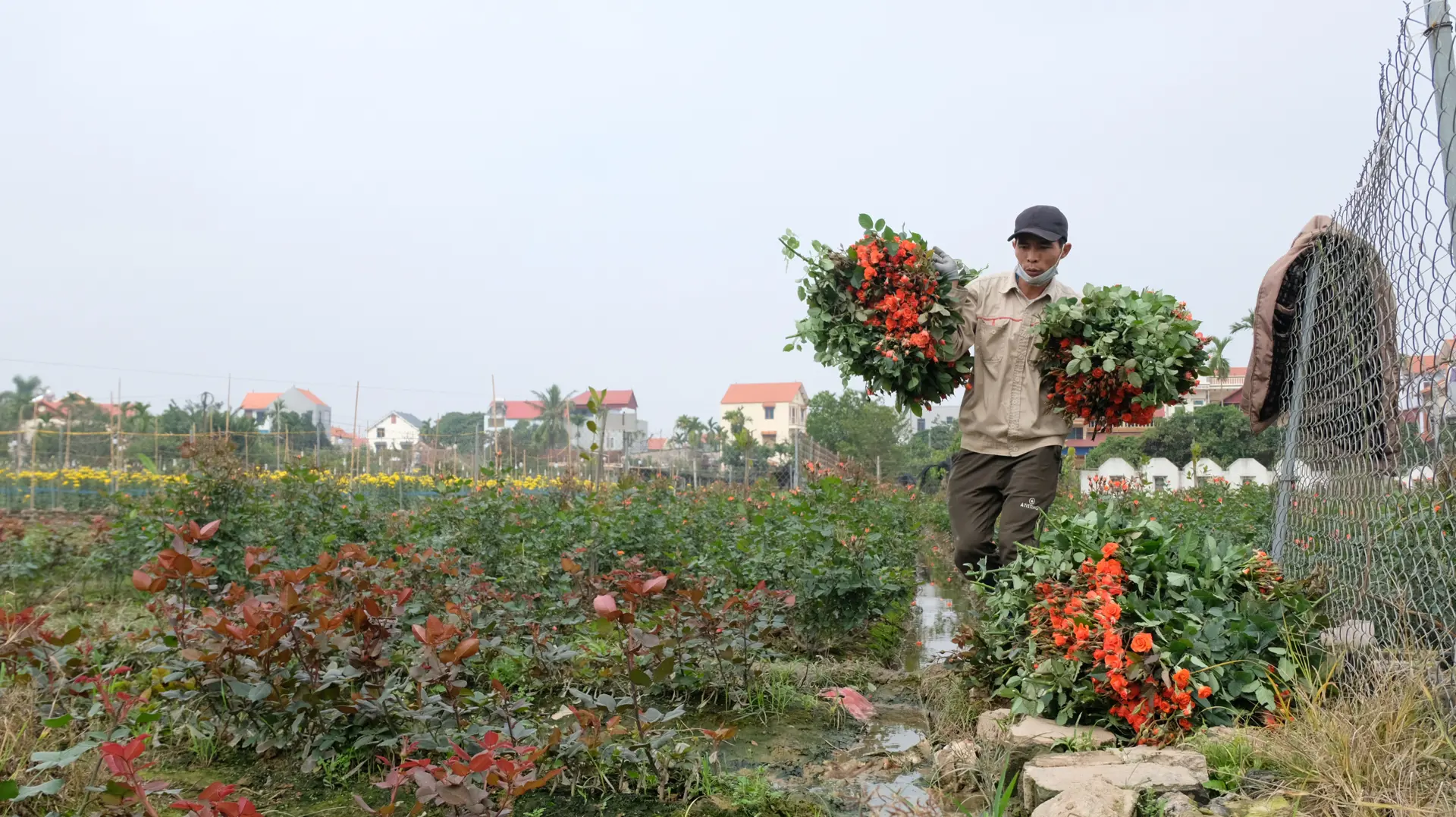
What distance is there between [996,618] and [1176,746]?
908mm

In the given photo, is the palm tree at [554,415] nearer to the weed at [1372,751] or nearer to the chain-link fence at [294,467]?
the chain-link fence at [294,467]

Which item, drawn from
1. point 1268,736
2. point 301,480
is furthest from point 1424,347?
point 301,480

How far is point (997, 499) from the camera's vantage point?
13.8ft

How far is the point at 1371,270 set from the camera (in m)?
2.99

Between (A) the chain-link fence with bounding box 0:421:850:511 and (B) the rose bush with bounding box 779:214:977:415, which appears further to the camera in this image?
(A) the chain-link fence with bounding box 0:421:850:511

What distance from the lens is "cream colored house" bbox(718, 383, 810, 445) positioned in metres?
91.0

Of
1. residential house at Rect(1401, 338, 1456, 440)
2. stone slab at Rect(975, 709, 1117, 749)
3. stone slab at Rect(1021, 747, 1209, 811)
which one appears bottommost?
stone slab at Rect(975, 709, 1117, 749)

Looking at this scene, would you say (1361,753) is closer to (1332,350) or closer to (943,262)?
(1332,350)

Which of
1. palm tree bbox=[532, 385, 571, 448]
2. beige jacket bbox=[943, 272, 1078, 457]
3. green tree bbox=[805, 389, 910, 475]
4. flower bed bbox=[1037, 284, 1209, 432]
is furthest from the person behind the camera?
palm tree bbox=[532, 385, 571, 448]

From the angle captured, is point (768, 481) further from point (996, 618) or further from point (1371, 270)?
point (1371, 270)

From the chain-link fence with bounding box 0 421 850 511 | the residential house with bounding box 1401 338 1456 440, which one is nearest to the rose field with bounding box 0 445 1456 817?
the residential house with bounding box 1401 338 1456 440

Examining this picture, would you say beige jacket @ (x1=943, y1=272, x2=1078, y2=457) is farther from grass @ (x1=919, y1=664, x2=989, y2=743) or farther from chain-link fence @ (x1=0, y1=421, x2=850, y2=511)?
chain-link fence @ (x1=0, y1=421, x2=850, y2=511)

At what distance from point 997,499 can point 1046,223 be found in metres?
1.22

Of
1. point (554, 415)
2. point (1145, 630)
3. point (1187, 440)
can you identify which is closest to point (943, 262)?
point (1145, 630)
